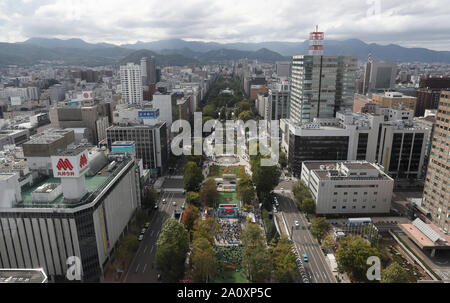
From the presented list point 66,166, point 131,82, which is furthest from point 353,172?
point 131,82

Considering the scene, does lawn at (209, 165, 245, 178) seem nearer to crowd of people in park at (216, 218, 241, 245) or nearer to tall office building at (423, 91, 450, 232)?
crowd of people in park at (216, 218, 241, 245)

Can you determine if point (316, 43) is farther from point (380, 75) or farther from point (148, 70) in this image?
point (148, 70)

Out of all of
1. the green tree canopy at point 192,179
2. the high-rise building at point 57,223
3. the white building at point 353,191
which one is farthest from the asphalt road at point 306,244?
the high-rise building at point 57,223

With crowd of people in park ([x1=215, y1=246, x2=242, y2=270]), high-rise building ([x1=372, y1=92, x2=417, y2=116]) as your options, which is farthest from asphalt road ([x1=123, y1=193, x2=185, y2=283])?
high-rise building ([x1=372, y1=92, x2=417, y2=116])

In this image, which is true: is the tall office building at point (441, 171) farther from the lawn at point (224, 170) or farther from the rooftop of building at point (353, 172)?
the lawn at point (224, 170)

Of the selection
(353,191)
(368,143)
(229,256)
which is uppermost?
(368,143)
